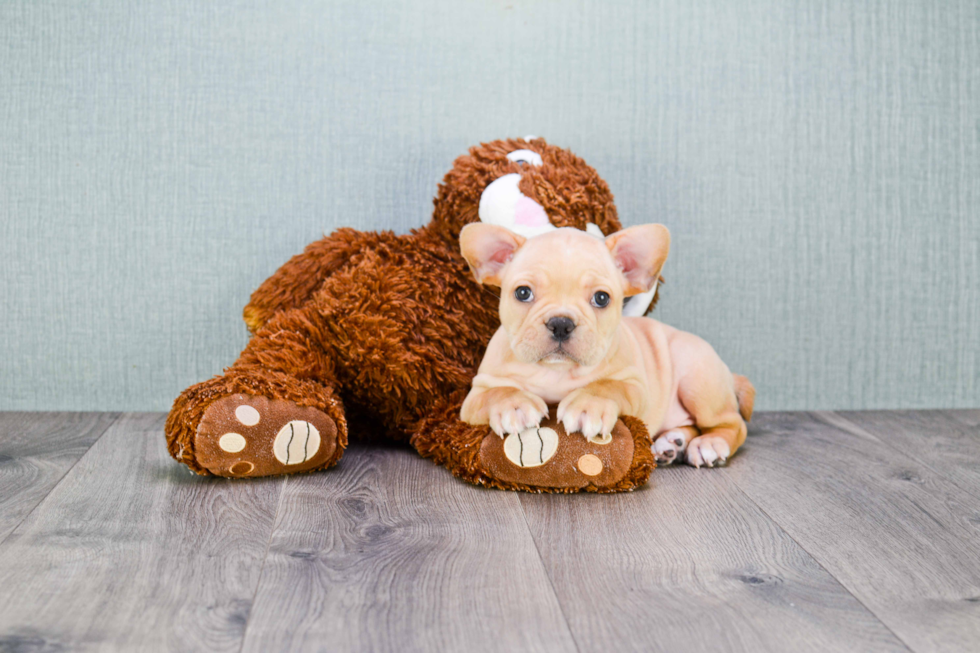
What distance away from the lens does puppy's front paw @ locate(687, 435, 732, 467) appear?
1.44m

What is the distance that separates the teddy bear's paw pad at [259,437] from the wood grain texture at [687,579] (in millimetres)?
352

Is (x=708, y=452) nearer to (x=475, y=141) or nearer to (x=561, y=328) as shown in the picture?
(x=561, y=328)

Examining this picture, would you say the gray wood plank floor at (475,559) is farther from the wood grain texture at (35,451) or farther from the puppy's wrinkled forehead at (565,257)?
the puppy's wrinkled forehead at (565,257)

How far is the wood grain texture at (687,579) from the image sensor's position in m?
0.80

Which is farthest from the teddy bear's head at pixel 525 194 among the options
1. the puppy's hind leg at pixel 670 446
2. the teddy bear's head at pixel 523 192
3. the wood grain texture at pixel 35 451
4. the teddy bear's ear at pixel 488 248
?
the wood grain texture at pixel 35 451

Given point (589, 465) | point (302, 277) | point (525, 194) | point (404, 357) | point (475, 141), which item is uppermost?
point (475, 141)

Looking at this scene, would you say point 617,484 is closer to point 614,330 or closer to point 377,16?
point 614,330

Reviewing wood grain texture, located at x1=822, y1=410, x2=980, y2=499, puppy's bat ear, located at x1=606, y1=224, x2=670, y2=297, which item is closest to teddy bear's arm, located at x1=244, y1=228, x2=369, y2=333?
puppy's bat ear, located at x1=606, y1=224, x2=670, y2=297

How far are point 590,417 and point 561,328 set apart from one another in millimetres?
142

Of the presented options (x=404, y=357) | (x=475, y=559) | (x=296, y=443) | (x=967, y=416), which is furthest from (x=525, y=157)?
(x=967, y=416)

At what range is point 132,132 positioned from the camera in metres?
1.77

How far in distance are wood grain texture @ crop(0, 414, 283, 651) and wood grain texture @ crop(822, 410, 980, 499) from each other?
1.12 meters

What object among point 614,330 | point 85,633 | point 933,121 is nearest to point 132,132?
point 614,330

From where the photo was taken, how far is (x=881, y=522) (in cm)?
116
